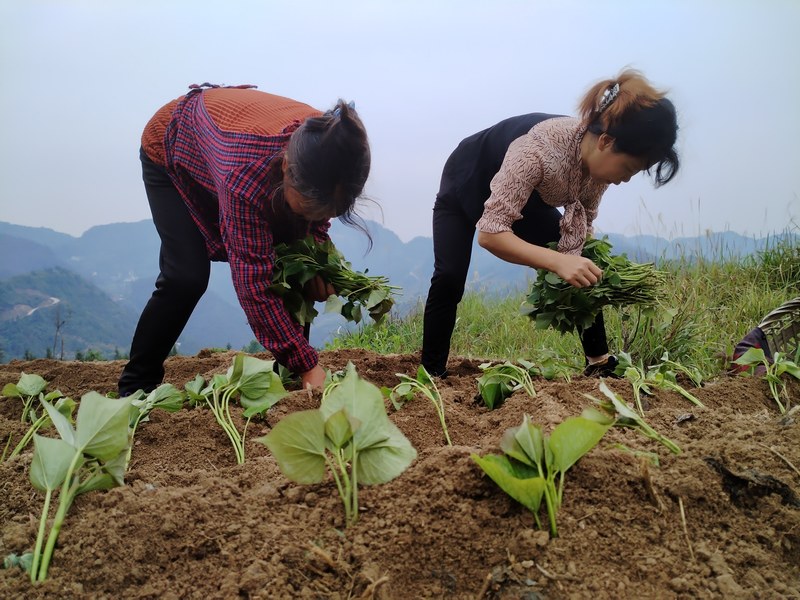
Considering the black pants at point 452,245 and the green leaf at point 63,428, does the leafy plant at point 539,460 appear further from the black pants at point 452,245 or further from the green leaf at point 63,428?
the black pants at point 452,245

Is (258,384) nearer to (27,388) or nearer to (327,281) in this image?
(327,281)

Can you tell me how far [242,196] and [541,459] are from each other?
1321 millimetres

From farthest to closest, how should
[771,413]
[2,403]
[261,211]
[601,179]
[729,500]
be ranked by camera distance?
[2,403], [601,179], [261,211], [771,413], [729,500]

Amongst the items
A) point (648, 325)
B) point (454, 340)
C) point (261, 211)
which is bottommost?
point (454, 340)

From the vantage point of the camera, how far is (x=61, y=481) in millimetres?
985

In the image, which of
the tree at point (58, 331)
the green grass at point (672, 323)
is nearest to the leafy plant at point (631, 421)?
the green grass at point (672, 323)

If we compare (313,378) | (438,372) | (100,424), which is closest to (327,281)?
(313,378)

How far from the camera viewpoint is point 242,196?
1.85 metres

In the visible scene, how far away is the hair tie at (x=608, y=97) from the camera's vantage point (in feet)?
6.41

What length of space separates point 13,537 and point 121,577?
10.0 inches

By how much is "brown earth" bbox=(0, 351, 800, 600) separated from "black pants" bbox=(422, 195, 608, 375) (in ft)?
4.76

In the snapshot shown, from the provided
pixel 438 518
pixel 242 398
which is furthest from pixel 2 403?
pixel 438 518

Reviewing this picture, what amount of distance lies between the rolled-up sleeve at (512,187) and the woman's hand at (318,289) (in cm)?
69

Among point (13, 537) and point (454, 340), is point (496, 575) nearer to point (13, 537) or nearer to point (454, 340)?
point (13, 537)
